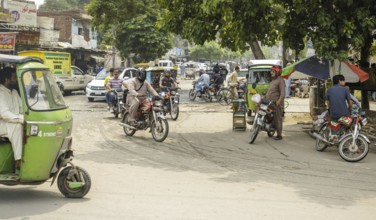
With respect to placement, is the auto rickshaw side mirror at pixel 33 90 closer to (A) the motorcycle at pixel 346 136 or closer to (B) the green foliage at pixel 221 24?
(A) the motorcycle at pixel 346 136

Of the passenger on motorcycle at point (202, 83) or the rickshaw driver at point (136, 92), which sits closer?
the rickshaw driver at point (136, 92)

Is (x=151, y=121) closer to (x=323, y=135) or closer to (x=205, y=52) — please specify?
(x=323, y=135)

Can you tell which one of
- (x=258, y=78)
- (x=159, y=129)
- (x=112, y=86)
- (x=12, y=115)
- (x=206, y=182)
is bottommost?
(x=206, y=182)

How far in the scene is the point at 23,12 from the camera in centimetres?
3697

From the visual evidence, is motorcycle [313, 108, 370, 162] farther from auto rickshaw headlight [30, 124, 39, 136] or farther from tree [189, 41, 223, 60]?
tree [189, 41, 223, 60]

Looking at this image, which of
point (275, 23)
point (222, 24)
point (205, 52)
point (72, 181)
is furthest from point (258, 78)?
point (205, 52)

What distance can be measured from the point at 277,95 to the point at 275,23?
8.22ft

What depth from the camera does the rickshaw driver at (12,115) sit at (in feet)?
19.7

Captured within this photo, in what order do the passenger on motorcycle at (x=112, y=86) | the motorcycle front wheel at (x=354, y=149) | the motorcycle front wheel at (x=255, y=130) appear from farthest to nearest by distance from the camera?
the passenger on motorcycle at (x=112, y=86) → the motorcycle front wheel at (x=255, y=130) → the motorcycle front wheel at (x=354, y=149)

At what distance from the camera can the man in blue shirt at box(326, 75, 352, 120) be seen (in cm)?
1009

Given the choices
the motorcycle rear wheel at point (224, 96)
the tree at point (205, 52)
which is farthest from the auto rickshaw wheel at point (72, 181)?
the tree at point (205, 52)

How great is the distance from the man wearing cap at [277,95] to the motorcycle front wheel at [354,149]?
8.67 ft

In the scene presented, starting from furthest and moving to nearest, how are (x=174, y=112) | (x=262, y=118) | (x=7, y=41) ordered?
(x=7, y=41), (x=174, y=112), (x=262, y=118)

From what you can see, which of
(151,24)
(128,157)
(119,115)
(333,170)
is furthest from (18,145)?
(151,24)
